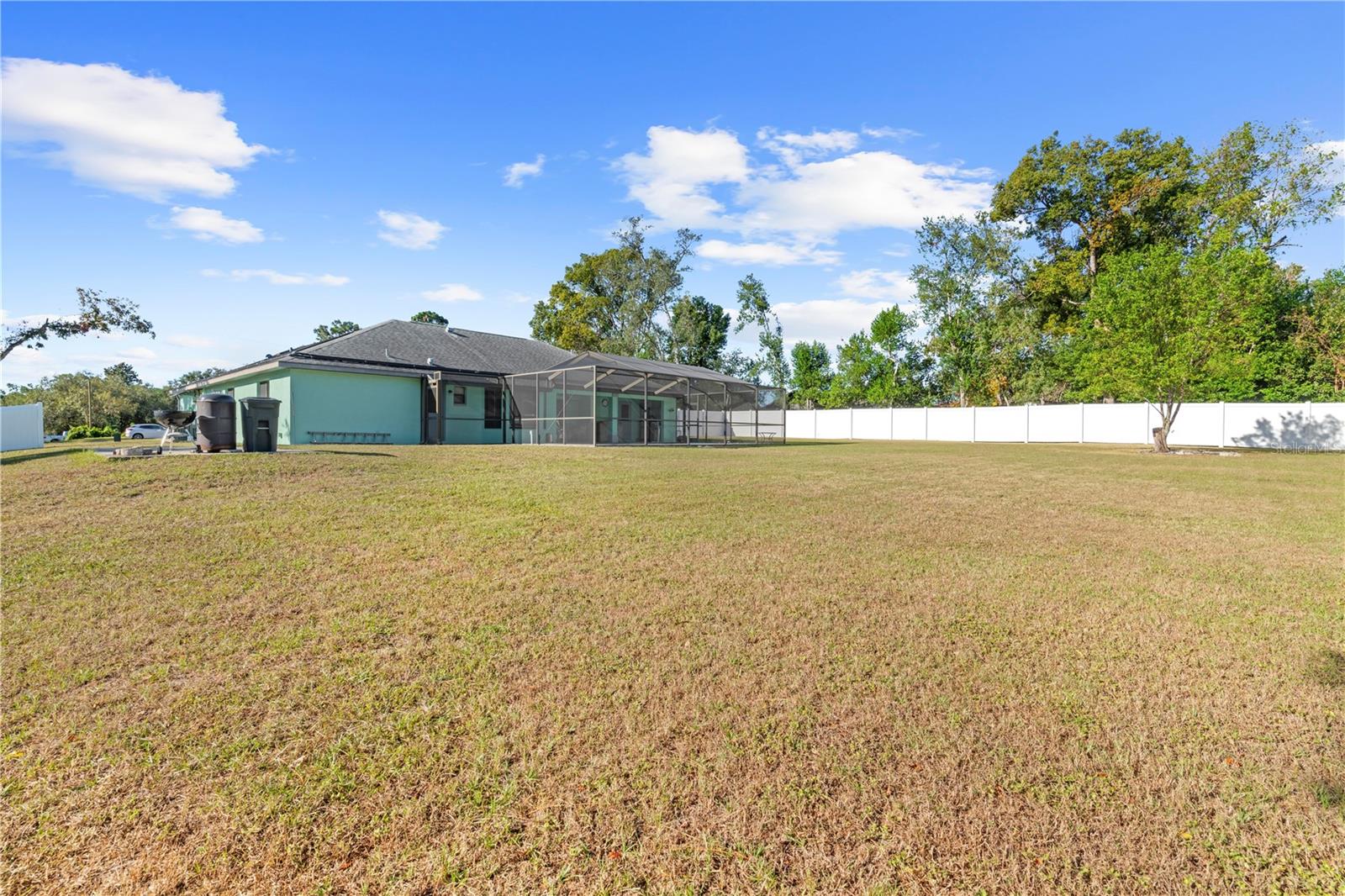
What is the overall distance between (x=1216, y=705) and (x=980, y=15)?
1241 centimetres

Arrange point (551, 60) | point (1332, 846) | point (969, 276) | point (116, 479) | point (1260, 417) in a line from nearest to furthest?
1. point (1332, 846)
2. point (116, 479)
3. point (551, 60)
4. point (1260, 417)
5. point (969, 276)

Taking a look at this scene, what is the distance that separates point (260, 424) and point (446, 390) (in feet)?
29.1

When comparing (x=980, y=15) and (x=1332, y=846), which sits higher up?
(x=980, y=15)

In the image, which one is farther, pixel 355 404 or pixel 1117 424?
pixel 1117 424

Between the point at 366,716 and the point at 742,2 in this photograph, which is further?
the point at 742,2

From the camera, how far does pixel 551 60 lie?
12.4m

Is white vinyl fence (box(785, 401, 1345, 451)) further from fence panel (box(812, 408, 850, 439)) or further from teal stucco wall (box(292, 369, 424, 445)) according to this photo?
teal stucco wall (box(292, 369, 424, 445))

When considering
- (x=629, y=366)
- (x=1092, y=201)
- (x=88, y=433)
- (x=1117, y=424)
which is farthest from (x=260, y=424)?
(x=1092, y=201)

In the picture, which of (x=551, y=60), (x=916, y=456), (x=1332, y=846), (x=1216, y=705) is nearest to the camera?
(x=1332, y=846)

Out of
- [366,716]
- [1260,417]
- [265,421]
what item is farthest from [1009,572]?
[1260,417]

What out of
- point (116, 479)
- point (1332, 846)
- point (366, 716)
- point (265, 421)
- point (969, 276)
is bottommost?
point (1332, 846)

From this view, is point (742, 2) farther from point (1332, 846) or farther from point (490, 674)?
point (1332, 846)

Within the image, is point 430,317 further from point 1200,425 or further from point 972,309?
point 1200,425

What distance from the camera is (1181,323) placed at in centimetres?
1908
